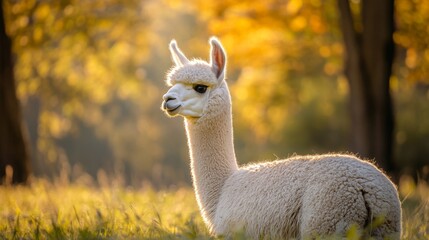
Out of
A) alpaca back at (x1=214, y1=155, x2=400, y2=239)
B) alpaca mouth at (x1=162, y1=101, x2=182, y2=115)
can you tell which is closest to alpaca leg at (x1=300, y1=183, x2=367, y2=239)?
alpaca back at (x1=214, y1=155, x2=400, y2=239)

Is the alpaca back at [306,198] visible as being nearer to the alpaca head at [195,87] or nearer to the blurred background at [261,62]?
the alpaca head at [195,87]

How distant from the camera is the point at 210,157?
5188 millimetres

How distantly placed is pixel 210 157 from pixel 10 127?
296 inches

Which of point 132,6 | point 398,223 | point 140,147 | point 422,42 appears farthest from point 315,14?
point 140,147

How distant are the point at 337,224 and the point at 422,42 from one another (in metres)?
7.97

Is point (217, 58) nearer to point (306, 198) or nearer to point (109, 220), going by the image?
point (109, 220)

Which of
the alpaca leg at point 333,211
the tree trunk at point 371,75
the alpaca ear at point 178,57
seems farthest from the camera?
the tree trunk at point 371,75

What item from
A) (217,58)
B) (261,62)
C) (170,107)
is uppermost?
(217,58)

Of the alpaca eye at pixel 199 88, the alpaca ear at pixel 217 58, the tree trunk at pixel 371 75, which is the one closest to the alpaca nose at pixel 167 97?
the alpaca eye at pixel 199 88

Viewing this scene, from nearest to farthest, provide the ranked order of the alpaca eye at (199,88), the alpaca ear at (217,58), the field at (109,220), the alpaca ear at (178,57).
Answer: the field at (109,220) → the alpaca eye at (199,88) → the alpaca ear at (217,58) → the alpaca ear at (178,57)

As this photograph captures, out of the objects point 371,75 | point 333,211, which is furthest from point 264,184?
point 371,75

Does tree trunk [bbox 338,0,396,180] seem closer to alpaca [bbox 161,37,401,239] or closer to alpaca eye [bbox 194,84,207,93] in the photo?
alpaca [bbox 161,37,401,239]

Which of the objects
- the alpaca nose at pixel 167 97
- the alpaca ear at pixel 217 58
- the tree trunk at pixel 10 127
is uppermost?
the alpaca ear at pixel 217 58

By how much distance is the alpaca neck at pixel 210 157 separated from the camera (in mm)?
5129
